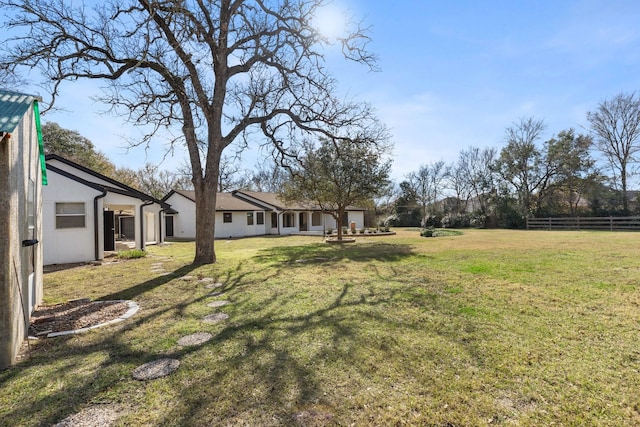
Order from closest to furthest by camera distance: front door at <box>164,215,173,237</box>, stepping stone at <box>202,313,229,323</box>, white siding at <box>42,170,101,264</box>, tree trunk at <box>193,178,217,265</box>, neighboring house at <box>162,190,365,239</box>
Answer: stepping stone at <box>202,313,229,323</box> → tree trunk at <box>193,178,217,265</box> → white siding at <box>42,170,101,264</box> → neighboring house at <box>162,190,365,239</box> → front door at <box>164,215,173,237</box>

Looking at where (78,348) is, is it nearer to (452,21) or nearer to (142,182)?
(452,21)

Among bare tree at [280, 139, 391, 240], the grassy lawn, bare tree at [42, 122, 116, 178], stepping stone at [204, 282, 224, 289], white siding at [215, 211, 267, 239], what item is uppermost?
bare tree at [42, 122, 116, 178]

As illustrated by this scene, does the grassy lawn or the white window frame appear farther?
the white window frame

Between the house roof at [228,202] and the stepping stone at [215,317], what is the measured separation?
18528 millimetres

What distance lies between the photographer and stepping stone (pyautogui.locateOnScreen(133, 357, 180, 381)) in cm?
285

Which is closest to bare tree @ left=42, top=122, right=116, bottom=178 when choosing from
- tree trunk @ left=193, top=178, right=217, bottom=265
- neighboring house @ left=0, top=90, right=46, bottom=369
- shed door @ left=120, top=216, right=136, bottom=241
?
shed door @ left=120, top=216, right=136, bottom=241

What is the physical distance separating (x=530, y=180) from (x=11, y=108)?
38.1 m

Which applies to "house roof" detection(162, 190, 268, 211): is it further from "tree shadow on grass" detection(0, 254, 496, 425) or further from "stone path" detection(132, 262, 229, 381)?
"tree shadow on grass" detection(0, 254, 496, 425)

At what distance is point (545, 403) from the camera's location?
2350mm

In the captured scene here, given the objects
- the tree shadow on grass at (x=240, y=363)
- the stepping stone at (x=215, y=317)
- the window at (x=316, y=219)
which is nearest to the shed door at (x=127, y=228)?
the window at (x=316, y=219)

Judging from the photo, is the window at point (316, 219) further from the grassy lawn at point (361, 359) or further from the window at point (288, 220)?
the grassy lawn at point (361, 359)

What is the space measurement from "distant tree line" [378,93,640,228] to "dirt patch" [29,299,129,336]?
90.7 feet

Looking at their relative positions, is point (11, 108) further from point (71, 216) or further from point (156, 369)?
point (71, 216)

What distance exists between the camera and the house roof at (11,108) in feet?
8.90
